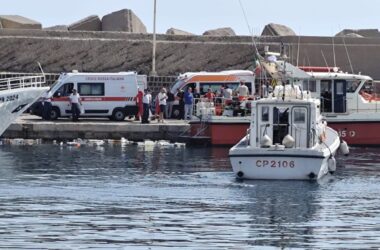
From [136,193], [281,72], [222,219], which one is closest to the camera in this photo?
[222,219]

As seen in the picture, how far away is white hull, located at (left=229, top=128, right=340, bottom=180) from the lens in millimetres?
35375

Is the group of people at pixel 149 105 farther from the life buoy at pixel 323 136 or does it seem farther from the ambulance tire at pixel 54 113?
the life buoy at pixel 323 136

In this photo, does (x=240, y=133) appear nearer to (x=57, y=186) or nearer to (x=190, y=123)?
(x=190, y=123)

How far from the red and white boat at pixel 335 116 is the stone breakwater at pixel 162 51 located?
12056 mm

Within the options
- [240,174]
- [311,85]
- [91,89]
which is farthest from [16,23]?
[240,174]

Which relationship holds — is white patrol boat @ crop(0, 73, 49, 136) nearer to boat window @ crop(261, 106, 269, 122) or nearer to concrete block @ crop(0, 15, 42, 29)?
boat window @ crop(261, 106, 269, 122)

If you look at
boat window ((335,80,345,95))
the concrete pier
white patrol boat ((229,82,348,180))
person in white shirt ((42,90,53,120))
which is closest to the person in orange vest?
the concrete pier

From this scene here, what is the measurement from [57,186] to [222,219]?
254 inches

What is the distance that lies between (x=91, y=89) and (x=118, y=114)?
4.03 feet

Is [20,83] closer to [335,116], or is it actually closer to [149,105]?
[149,105]

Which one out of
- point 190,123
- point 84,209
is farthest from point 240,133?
point 84,209

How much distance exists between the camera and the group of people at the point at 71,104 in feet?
165

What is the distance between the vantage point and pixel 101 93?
168ft

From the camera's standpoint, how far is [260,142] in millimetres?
36000
